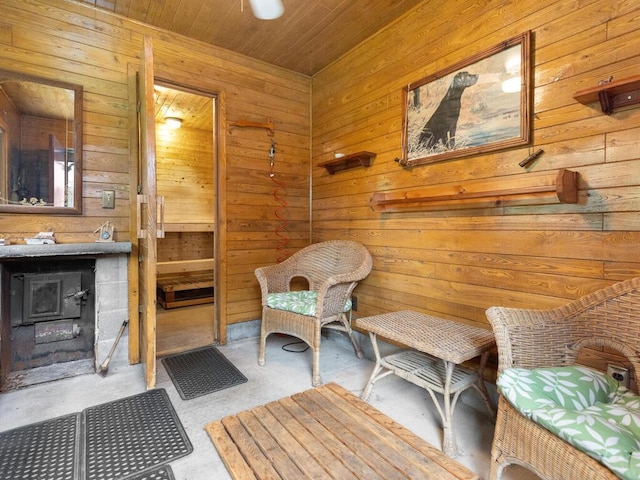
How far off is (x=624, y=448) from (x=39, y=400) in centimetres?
272

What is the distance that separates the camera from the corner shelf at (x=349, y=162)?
2.59 metres

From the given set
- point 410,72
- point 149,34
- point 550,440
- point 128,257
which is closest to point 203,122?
point 149,34

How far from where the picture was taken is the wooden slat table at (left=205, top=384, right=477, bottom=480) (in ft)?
4.42

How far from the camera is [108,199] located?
7.71 feet

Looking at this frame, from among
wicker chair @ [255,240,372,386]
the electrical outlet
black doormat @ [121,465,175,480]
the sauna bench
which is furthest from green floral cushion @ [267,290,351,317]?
the sauna bench

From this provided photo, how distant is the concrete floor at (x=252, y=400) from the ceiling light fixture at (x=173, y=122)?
10.4ft

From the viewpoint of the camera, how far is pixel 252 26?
2482 millimetres

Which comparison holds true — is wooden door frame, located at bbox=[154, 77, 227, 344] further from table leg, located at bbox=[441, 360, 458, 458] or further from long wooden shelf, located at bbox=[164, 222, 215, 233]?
table leg, located at bbox=[441, 360, 458, 458]

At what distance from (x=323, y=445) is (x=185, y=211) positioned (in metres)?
4.08

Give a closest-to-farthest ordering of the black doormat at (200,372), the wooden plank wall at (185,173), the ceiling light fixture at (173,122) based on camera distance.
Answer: the black doormat at (200,372) → the ceiling light fixture at (173,122) → the wooden plank wall at (185,173)

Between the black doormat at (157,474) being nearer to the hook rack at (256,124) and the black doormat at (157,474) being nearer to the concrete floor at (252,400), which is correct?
the concrete floor at (252,400)

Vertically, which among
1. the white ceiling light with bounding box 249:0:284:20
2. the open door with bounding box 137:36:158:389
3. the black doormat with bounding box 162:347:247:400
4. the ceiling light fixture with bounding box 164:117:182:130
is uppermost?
the ceiling light fixture with bounding box 164:117:182:130

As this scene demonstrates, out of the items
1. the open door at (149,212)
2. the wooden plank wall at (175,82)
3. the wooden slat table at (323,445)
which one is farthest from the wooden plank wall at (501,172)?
the open door at (149,212)

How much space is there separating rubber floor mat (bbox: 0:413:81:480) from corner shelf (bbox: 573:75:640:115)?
2.67 m
